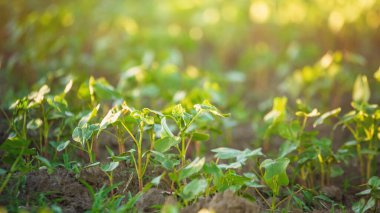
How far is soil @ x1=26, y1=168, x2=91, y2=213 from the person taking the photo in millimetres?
1580

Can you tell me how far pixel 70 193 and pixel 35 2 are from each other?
247 cm

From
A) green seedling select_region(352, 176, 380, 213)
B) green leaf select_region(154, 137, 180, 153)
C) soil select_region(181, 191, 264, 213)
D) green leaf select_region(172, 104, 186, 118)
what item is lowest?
green seedling select_region(352, 176, 380, 213)

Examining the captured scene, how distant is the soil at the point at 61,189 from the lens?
1.58 m

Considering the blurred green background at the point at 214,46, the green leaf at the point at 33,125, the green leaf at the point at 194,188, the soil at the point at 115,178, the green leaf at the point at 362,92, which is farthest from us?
the blurred green background at the point at 214,46

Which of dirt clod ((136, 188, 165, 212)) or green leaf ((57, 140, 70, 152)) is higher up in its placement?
green leaf ((57, 140, 70, 152))

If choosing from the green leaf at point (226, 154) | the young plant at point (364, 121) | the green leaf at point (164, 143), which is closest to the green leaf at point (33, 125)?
the green leaf at point (164, 143)

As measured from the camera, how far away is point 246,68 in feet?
10.5

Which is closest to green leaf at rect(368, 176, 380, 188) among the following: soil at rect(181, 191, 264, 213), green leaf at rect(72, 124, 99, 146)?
soil at rect(181, 191, 264, 213)

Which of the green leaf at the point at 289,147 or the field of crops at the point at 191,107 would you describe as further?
the green leaf at the point at 289,147

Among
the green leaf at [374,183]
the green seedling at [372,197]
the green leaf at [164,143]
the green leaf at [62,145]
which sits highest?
the green leaf at [164,143]

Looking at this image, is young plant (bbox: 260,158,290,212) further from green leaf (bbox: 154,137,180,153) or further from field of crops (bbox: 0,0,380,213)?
green leaf (bbox: 154,137,180,153)

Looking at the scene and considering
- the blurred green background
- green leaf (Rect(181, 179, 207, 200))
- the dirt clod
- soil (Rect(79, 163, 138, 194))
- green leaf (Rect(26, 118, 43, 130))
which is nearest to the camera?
green leaf (Rect(181, 179, 207, 200))

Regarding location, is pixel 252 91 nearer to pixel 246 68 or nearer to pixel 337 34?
pixel 246 68

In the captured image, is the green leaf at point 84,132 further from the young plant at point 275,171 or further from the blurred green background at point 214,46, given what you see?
the blurred green background at point 214,46
